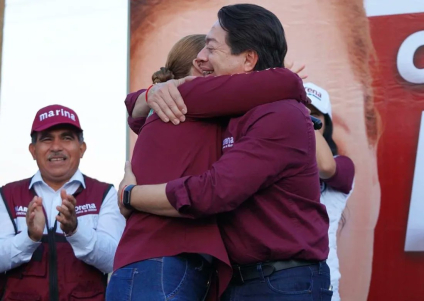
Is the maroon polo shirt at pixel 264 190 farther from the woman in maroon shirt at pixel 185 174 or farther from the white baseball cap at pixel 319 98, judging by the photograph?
the white baseball cap at pixel 319 98

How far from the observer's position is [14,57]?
3.57 metres

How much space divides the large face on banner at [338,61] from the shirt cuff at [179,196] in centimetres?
151

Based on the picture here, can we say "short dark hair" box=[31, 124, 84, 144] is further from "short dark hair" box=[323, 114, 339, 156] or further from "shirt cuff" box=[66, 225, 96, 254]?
"short dark hair" box=[323, 114, 339, 156]

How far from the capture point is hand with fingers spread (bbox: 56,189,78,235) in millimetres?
2615

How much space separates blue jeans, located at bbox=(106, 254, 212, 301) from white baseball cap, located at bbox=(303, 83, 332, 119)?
137 centimetres

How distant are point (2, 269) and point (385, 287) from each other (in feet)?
5.05

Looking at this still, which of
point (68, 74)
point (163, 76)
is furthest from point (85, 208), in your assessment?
point (163, 76)

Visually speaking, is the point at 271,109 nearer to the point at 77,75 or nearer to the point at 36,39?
the point at 77,75

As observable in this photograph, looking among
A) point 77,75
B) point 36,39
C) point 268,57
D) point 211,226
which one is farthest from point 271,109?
point 36,39

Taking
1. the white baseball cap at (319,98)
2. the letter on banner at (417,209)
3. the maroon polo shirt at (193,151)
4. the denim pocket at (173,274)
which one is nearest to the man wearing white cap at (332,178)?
the white baseball cap at (319,98)

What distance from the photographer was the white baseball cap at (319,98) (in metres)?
2.96

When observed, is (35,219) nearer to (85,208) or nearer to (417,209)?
(85,208)

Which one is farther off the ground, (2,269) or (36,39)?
(36,39)

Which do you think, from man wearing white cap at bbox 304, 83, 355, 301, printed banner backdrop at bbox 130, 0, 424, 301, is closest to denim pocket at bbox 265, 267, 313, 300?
man wearing white cap at bbox 304, 83, 355, 301
